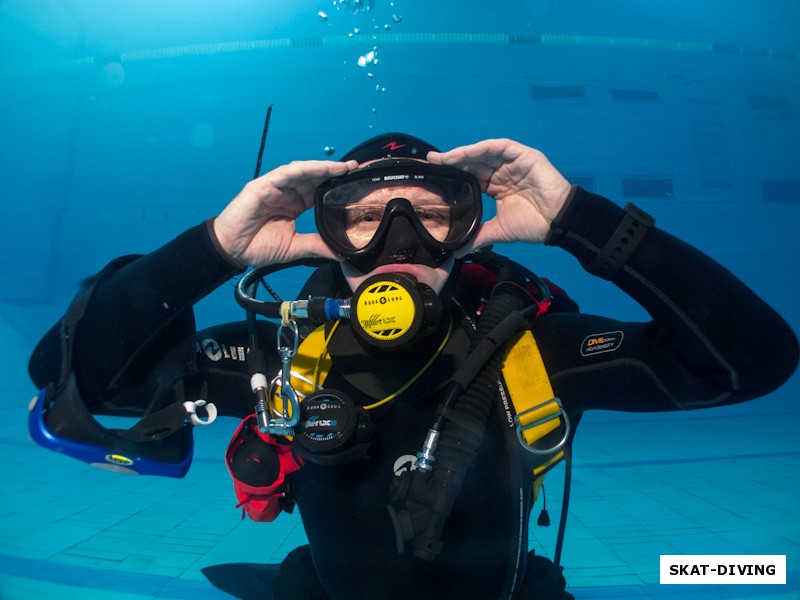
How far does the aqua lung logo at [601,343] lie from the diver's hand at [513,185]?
46 cm

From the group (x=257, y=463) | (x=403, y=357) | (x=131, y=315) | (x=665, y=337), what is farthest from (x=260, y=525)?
(x=665, y=337)

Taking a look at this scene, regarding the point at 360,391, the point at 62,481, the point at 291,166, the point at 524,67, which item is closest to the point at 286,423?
the point at 360,391

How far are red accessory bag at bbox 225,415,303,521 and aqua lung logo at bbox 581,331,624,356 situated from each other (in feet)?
4.15

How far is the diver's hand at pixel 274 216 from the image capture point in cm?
165

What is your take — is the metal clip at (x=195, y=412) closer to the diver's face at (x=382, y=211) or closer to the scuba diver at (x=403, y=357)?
the scuba diver at (x=403, y=357)

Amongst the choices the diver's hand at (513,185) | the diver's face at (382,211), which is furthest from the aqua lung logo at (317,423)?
the diver's hand at (513,185)

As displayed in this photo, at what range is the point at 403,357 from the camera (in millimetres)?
1685

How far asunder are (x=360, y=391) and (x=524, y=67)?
55.4 feet

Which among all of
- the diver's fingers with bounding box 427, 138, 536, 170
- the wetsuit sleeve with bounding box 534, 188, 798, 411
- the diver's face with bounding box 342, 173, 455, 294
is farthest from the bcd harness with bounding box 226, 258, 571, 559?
the diver's fingers with bounding box 427, 138, 536, 170

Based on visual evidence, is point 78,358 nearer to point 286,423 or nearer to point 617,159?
point 286,423

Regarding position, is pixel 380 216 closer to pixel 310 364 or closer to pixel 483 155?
pixel 483 155

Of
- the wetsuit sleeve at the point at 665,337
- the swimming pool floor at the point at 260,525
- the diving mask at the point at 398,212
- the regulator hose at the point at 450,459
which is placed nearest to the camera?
the regulator hose at the point at 450,459

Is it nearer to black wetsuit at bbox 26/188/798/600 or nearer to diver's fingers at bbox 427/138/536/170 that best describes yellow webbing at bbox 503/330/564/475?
black wetsuit at bbox 26/188/798/600

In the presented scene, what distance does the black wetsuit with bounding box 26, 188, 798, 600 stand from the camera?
151 centimetres
